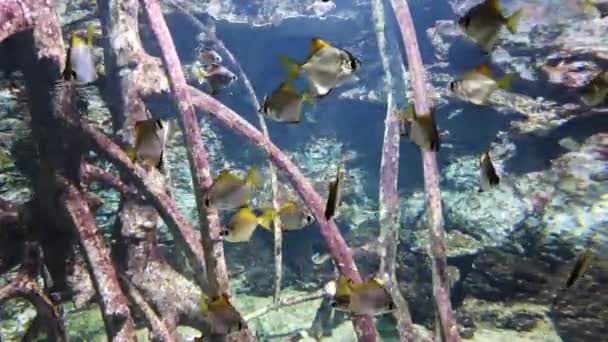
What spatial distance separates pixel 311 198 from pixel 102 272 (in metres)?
1.78

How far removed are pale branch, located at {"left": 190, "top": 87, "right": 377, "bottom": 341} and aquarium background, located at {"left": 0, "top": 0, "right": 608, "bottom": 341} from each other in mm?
1855

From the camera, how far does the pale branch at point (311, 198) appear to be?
3713mm

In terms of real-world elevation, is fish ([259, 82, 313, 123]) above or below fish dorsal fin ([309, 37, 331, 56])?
below

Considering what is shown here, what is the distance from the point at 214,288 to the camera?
143 inches

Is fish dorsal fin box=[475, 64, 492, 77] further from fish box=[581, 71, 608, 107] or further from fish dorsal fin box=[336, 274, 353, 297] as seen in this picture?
fish dorsal fin box=[336, 274, 353, 297]

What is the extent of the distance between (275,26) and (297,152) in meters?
2.46

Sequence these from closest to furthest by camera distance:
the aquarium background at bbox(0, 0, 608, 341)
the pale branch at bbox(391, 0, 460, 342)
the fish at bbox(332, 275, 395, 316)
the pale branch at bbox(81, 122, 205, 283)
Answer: the fish at bbox(332, 275, 395, 316) < the pale branch at bbox(391, 0, 460, 342) < the pale branch at bbox(81, 122, 205, 283) < the aquarium background at bbox(0, 0, 608, 341)

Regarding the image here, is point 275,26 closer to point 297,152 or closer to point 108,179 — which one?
point 297,152

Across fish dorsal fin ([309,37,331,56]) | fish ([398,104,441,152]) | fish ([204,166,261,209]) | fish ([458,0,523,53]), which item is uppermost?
fish ([458,0,523,53])

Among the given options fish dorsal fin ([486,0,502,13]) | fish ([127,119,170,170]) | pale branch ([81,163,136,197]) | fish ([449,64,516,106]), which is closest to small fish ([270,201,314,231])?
fish ([127,119,170,170])

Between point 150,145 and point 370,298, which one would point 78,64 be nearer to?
point 150,145

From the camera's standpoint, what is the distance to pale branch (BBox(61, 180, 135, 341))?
3.68 metres

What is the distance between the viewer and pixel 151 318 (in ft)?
13.0

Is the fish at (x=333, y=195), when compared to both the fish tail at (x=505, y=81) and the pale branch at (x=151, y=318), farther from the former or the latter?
the pale branch at (x=151, y=318)
